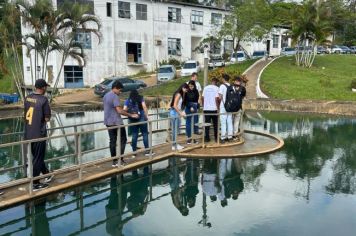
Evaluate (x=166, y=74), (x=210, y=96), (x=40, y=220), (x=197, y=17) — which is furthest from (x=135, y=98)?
(x=197, y=17)

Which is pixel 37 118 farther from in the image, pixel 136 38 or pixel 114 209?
pixel 136 38

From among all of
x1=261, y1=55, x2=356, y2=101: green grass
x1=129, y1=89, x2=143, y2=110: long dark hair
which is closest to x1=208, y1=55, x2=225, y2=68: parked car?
x1=261, y1=55, x2=356, y2=101: green grass

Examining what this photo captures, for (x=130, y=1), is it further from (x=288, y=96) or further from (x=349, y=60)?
(x=349, y=60)

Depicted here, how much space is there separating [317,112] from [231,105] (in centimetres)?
1039

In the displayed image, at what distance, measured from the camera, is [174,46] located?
4062 cm

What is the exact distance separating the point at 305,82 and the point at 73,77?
18243 mm

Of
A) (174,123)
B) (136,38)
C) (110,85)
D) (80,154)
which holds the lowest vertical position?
(80,154)

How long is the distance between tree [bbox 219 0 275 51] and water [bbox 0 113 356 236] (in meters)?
27.7

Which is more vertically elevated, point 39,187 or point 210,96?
point 210,96

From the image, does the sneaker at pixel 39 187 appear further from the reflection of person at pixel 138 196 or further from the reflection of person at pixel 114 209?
the reflection of person at pixel 138 196

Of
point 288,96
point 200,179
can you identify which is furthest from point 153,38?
point 200,179

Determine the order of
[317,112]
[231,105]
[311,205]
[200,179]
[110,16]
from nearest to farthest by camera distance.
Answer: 1. [311,205]
2. [200,179]
3. [231,105]
4. [317,112]
5. [110,16]

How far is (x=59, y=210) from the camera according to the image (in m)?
6.16

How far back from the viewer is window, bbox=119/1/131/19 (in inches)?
1387
